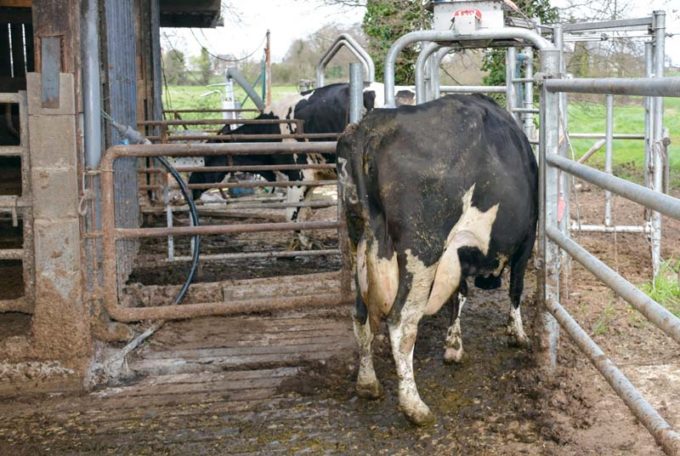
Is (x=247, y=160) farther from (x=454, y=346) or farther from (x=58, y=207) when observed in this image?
(x=454, y=346)

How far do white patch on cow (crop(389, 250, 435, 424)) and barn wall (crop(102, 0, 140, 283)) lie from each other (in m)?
2.58

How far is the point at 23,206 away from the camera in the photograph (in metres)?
4.98

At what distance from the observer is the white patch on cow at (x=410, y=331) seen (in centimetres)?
437

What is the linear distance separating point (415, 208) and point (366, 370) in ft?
3.18

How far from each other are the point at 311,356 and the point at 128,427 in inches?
56.1

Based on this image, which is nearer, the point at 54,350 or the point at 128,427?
the point at 128,427

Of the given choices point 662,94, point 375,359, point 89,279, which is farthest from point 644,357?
point 89,279

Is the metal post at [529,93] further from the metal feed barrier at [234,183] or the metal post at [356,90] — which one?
the metal post at [356,90]

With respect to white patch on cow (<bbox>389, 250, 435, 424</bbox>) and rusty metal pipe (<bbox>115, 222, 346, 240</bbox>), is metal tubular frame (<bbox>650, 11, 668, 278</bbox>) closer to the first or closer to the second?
rusty metal pipe (<bbox>115, 222, 346, 240</bbox>)

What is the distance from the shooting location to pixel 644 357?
5094 mm

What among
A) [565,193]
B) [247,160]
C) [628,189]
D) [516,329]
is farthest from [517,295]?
[247,160]

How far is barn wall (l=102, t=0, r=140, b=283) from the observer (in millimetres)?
6781

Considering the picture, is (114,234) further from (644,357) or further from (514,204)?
(644,357)

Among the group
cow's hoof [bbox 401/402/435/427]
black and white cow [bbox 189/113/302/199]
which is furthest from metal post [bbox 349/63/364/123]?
black and white cow [bbox 189/113/302/199]
